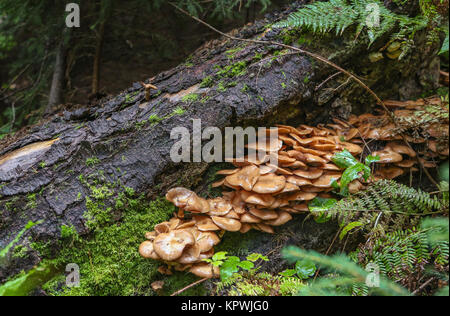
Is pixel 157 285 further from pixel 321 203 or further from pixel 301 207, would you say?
pixel 321 203

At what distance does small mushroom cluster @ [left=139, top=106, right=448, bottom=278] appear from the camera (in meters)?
2.66

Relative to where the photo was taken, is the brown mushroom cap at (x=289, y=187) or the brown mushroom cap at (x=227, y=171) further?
the brown mushroom cap at (x=227, y=171)

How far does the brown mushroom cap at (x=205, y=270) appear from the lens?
259 cm

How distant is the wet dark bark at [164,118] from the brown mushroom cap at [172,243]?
701 mm

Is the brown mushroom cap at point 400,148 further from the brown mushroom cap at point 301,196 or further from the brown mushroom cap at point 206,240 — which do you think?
the brown mushroom cap at point 206,240

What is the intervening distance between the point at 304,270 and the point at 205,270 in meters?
1.03

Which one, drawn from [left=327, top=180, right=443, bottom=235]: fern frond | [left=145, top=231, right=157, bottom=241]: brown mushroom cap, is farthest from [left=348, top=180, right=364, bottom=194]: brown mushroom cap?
[left=145, top=231, right=157, bottom=241]: brown mushroom cap

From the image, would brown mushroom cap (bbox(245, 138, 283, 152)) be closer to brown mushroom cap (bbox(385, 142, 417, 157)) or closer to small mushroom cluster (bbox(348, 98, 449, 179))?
small mushroom cluster (bbox(348, 98, 449, 179))

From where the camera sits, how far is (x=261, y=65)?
362cm

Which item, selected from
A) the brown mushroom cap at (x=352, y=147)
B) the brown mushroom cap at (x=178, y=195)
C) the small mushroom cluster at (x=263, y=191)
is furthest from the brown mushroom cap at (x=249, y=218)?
the brown mushroom cap at (x=352, y=147)

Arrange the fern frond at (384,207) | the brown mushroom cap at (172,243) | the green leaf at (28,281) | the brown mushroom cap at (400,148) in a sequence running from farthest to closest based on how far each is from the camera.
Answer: the brown mushroom cap at (400,148) → the fern frond at (384,207) → the brown mushroom cap at (172,243) → the green leaf at (28,281)

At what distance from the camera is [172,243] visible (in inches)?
101
